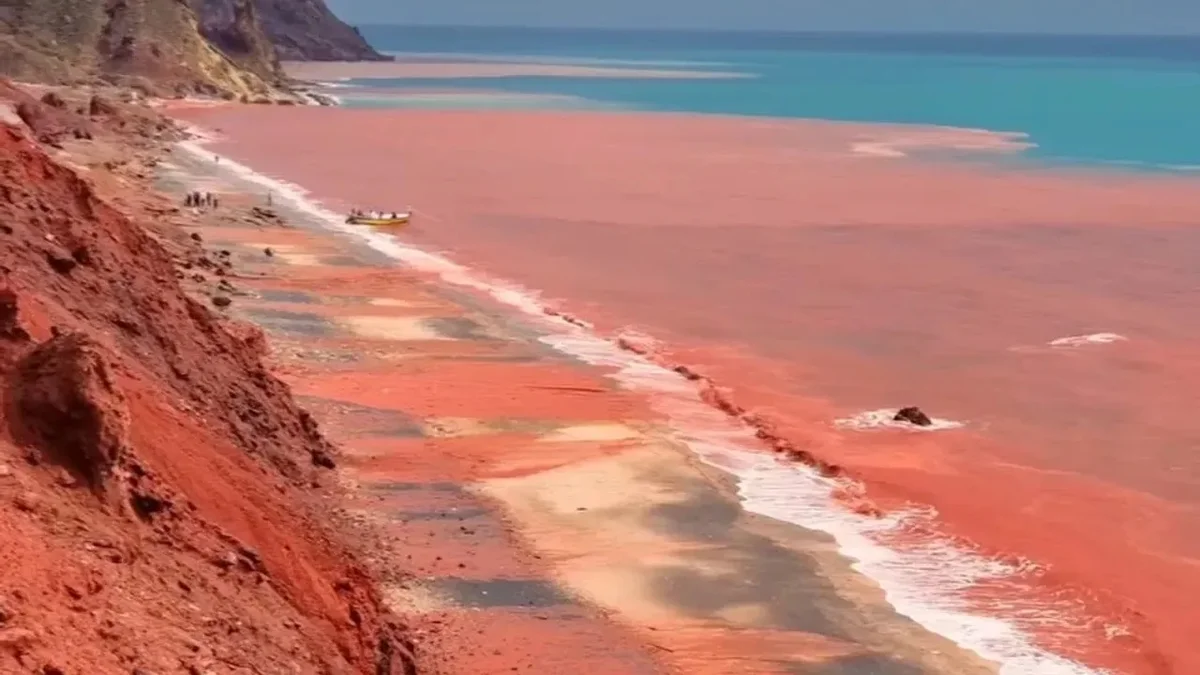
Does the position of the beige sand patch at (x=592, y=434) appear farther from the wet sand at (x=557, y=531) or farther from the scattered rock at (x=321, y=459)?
the scattered rock at (x=321, y=459)

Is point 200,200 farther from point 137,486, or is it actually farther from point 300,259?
point 137,486

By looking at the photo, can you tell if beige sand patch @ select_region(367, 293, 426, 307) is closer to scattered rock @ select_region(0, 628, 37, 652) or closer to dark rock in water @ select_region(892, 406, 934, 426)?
dark rock in water @ select_region(892, 406, 934, 426)

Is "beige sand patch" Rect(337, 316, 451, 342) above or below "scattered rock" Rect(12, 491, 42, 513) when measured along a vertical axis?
below

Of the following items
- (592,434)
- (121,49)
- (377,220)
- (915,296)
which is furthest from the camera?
(121,49)

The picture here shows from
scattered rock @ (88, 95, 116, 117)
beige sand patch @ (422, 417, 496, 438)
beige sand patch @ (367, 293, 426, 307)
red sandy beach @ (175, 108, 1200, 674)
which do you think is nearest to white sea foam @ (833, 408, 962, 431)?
red sandy beach @ (175, 108, 1200, 674)

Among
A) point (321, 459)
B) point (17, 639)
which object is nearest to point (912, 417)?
point (321, 459)

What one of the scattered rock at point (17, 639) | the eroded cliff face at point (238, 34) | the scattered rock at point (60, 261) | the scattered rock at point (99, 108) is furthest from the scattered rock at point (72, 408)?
the eroded cliff face at point (238, 34)

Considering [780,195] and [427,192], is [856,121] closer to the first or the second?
[780,195]
